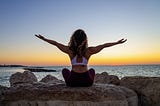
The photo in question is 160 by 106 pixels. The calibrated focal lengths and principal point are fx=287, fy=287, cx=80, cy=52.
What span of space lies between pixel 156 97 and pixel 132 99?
1.15m

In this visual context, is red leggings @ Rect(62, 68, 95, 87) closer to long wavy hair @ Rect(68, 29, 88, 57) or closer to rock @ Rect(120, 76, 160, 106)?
long wavy hair @ Rect(68, 29, 88, 57)

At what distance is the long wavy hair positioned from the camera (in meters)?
7.71

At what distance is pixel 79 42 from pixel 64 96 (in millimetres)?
1496

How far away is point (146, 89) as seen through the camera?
925 centimetres

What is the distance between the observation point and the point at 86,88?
7805mm

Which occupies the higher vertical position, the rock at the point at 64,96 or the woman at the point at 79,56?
the woman at the point at 79,56

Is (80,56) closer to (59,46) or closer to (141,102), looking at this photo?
(59,46)

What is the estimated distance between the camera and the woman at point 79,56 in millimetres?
7742

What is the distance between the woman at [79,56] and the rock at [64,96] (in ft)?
0.72

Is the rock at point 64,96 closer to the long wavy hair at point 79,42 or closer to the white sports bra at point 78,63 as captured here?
the white sports bra at point 78,63

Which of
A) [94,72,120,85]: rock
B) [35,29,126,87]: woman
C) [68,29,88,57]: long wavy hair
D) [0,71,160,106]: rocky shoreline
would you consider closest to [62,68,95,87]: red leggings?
[35,29,126,87]: woman

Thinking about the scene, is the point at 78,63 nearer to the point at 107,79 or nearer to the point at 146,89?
the point at 146,89

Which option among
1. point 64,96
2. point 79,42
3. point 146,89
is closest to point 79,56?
point 79,42

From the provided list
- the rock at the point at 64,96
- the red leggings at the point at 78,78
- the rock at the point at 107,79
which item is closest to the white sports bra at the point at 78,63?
the red leggings at the point at 78,78
